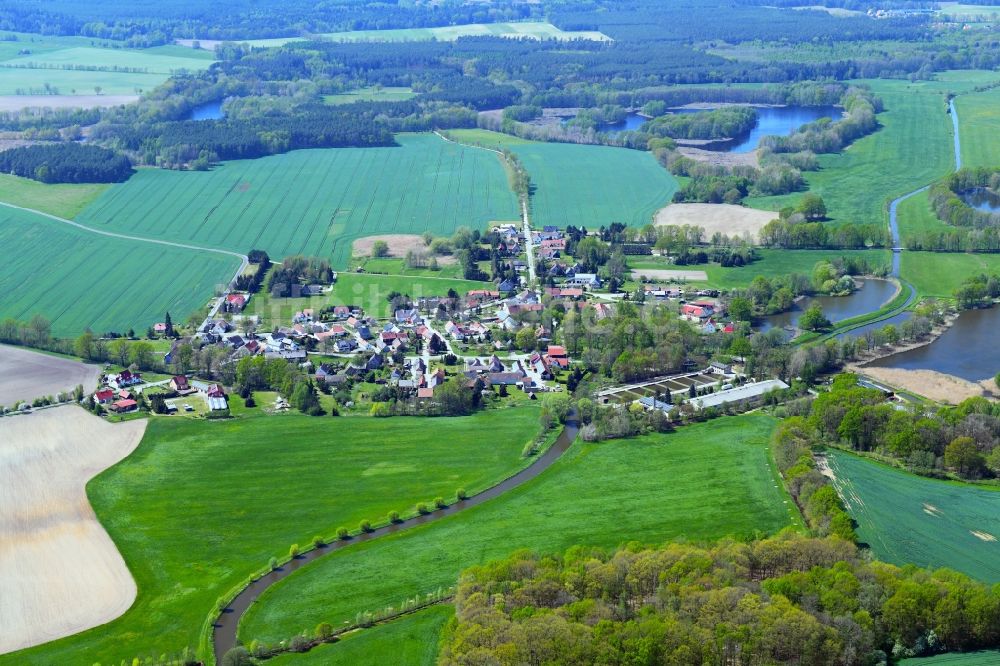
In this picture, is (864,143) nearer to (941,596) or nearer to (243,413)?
(243,413)

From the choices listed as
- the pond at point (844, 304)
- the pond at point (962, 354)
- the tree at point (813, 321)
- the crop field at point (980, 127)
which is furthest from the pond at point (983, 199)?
the tree at point (813, 321)

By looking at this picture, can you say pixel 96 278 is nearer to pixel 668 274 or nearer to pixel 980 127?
pixel 668 274

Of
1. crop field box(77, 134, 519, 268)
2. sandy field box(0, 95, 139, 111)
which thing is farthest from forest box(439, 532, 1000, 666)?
sandy field box(0, 95, 139, 111)

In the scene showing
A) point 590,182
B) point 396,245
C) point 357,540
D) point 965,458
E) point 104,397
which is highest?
point 590,182

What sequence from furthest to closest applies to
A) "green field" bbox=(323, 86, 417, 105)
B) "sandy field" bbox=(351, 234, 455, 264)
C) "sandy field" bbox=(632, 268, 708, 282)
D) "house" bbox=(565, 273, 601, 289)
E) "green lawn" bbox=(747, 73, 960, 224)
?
"green field" bbox=(323, 86, 417, 105), "green lawn" bbox=(747, 73, 960, 224), "sandy field" bbox=(351, 234, 455, 264), "sandy field" bbox=(632, 268, 708, 282), "house" bbox=(565, 273, 601, 289)

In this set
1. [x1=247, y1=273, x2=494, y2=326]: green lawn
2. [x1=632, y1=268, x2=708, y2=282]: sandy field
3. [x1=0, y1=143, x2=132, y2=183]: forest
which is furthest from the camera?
[x1=0, y1=143, x2=132, y2=183]: forest

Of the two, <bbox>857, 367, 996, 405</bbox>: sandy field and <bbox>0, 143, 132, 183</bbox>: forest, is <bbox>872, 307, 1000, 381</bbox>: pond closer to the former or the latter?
<bbox>857, 367, 996, 405</bbox>: sandy field

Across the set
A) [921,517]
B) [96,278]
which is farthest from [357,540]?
[96,278]
